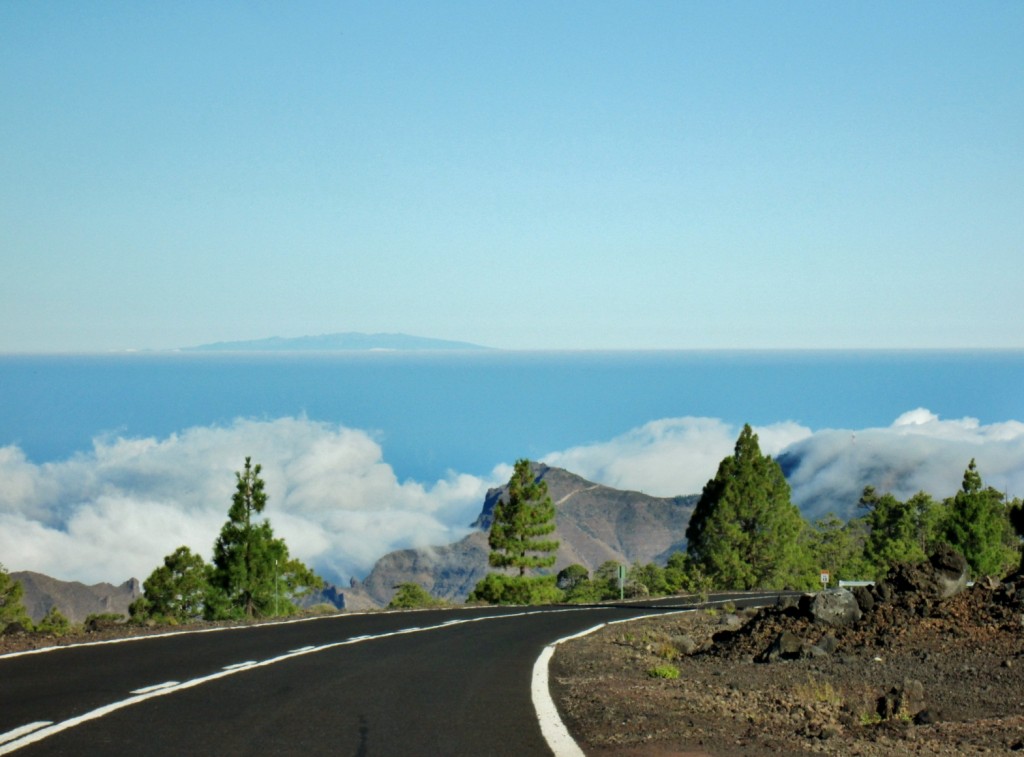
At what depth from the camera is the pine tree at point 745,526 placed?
212ft

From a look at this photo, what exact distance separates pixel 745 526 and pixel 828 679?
179 ft

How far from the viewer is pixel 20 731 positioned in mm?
8492

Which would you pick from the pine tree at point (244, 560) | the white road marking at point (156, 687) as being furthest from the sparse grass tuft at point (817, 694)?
the pine tree at point (244, 560)

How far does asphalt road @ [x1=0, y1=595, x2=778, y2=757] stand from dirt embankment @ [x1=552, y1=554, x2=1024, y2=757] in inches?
33.0

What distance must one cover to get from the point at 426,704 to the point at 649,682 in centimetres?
336

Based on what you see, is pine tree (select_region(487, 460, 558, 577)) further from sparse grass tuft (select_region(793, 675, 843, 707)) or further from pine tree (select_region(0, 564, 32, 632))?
sparse grass tuft (select_region(793, 675, 843, 707))

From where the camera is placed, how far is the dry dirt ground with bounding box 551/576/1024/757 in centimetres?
891

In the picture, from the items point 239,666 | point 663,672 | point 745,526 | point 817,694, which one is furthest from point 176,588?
point 817,694

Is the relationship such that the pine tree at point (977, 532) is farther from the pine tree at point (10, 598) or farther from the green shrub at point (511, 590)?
the pine tree at point (10, 598)

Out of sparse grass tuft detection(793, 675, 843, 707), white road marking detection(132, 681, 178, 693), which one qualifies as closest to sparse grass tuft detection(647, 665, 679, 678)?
sparse grass tuft detection(793, 675, 843, 707)

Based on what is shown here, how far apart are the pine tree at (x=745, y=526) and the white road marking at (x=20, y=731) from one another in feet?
191

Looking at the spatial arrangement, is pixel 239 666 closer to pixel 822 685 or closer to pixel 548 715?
pixel 548 715

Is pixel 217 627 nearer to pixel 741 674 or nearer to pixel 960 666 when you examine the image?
pixel 741 674

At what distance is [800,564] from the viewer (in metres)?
68.2
